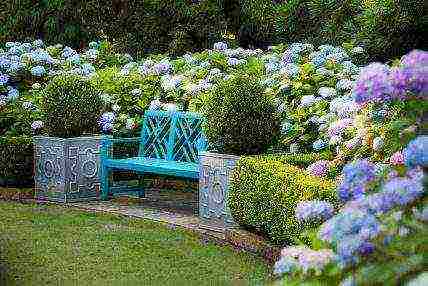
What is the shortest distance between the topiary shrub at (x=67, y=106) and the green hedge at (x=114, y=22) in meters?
6.38

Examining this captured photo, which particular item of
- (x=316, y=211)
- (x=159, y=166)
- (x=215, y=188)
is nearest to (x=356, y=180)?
(x=316, y=211)

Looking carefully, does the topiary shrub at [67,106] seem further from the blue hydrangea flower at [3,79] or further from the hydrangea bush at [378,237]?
the hydrangea bush at [378,237]

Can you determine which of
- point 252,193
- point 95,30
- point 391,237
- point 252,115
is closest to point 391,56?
point 252,115

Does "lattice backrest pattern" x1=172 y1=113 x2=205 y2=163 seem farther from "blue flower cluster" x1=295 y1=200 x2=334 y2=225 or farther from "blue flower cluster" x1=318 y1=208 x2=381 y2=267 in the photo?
"blue flower cluster" x1=318 y1=208 x2=381 y2=267

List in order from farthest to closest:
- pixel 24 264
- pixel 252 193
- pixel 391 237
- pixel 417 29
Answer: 1. pixel 417 29
2. pixel 252 193
3. pixel 24 264
4. pixel 391 237

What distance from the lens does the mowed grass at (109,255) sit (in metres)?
5.82

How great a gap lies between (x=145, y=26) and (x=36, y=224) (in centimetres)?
862

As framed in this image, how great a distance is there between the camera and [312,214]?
3.09 metres

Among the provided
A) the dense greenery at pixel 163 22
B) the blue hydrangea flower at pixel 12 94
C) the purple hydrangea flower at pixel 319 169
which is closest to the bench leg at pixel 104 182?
the blue hydrangea flower at pixel 12 94

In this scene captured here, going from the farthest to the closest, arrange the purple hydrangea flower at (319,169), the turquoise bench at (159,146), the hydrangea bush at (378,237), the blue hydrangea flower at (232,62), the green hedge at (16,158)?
the blue hydrangea flower at (232,62), the green hedge at (16,158), the turquoise bench at (159,146), the purple hydrangea flower at (319,169), the hydrangea bush at (378,237)

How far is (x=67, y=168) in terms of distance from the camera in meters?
8.96

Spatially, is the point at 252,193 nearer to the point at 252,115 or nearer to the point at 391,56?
the point at 252,115

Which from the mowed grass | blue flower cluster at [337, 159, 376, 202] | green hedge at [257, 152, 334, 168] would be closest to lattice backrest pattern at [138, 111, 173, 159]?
the mowed grass

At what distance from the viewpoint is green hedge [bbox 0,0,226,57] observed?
15.5 m
